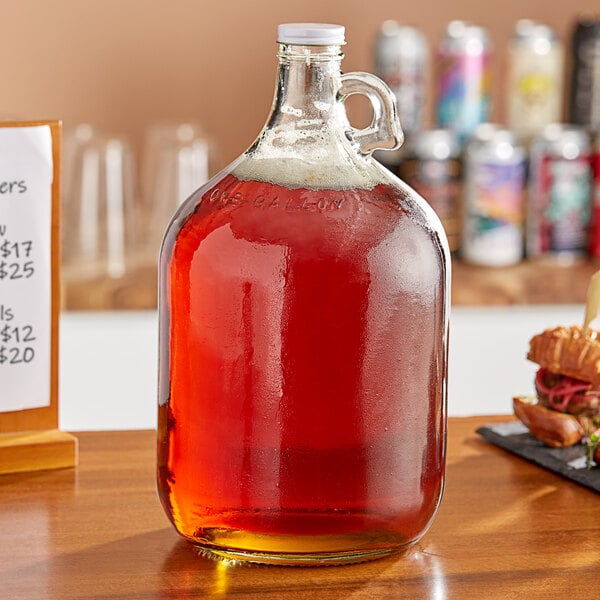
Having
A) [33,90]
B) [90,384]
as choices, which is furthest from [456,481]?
[33,90]

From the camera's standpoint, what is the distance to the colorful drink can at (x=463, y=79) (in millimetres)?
2229

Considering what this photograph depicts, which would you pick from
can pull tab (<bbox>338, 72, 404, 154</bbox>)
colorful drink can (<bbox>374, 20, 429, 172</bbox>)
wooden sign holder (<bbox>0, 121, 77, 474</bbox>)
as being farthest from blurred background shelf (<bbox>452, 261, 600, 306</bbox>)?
can pull tab (<bbox>338, 72, 404, 154</bbox>)

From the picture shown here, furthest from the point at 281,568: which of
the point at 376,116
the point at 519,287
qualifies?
the point at 519,287

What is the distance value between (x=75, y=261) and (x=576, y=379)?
4.55 ft

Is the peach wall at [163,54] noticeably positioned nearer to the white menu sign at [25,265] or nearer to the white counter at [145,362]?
the white counter at [145,362]

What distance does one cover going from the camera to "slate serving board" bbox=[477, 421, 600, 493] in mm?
822

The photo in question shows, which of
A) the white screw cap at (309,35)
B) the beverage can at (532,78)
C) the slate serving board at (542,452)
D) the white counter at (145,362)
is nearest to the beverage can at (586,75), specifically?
the beverage can at (532,78)

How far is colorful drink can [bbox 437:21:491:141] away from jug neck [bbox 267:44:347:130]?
1.61 m

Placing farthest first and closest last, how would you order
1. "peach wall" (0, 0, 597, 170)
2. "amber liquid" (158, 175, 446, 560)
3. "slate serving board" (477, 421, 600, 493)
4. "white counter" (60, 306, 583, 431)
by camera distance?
"peach wall" (0, 0, 597, 170) → "white counter" (60, 306, 583, 431) → "slate serving board" (477, 421, 600, 493) → "amber liquid" (158, 175, 446, 560)

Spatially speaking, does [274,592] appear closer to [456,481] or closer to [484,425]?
[456,481]

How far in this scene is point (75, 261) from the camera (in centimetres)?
210

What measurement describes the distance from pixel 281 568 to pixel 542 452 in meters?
0.27

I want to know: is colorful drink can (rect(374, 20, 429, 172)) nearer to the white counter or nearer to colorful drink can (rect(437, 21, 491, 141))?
colorful drink can (rect(437, 21, 491, 141))

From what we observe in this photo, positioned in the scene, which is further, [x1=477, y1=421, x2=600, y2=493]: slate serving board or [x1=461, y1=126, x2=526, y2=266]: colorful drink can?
[x1=461, y1=126, x2=526, y2=266]: colorful drink can
